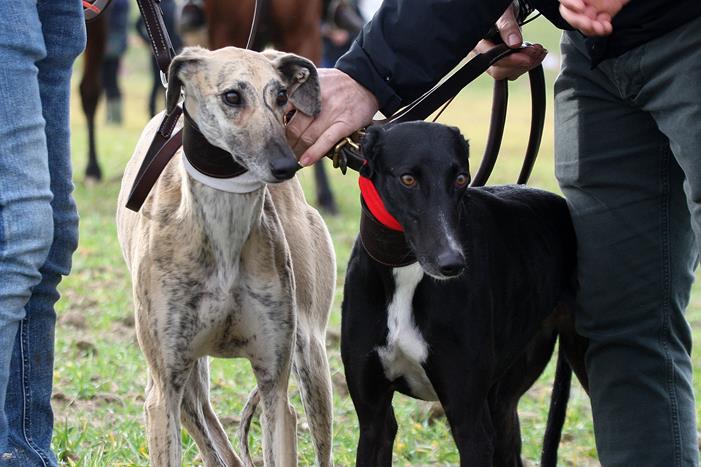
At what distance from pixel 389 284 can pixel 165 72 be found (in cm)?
96

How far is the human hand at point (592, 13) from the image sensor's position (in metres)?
2.79

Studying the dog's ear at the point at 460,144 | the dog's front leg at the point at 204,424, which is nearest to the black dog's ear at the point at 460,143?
the dog's ear at the point at 460,144

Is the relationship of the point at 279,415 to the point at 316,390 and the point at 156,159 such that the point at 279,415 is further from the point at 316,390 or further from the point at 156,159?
the point at 156,159

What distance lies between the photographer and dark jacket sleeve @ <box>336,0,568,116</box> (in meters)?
2.94

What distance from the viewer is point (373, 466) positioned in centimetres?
312

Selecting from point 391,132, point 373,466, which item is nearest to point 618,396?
point 373,466

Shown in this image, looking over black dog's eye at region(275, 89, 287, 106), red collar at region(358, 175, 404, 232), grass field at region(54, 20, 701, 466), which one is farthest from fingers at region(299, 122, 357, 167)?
grass field at region(54, 20, 701, 466)

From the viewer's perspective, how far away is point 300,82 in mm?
3131

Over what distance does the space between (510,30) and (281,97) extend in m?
0.69

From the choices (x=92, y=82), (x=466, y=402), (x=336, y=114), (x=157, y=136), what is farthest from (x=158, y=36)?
(x=92, y=82)

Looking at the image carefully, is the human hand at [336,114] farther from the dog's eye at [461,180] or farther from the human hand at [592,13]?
the human hand at [592,13]

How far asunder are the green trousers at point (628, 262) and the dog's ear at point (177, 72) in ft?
3.42

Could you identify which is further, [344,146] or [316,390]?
[316,390]

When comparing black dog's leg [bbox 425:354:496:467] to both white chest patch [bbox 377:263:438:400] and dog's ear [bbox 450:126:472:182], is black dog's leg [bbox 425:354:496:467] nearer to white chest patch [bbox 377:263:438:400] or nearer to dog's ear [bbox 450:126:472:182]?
white chest patch [bbox 377:263:438:400]
